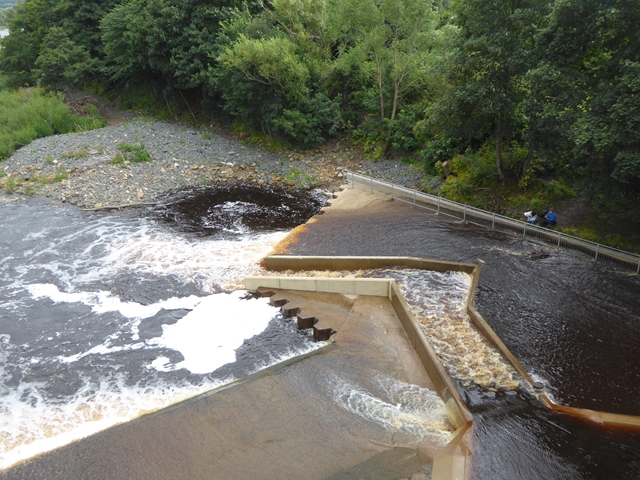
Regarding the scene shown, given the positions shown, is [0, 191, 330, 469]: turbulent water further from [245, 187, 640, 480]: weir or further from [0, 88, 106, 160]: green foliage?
[0, 88, 106, 160]: green foliage

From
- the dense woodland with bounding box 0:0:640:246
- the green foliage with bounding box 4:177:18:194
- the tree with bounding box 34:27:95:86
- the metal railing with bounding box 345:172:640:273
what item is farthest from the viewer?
the tree with bounding box 34:27:95:86

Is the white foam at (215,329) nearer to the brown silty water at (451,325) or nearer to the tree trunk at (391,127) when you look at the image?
the brown silty water at (451,325)

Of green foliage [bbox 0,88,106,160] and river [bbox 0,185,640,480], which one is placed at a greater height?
green foliage [bbox 0,88,106,160]

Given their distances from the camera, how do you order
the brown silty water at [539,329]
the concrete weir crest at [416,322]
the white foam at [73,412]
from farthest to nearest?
the white foam at [73,412]
the concrete weir crest at [416,322]
the brown silty water at [539,329]

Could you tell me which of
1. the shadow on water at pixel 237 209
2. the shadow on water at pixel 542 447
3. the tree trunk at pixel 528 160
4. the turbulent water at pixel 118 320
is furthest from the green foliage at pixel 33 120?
the shadow on water at pixel 542 447

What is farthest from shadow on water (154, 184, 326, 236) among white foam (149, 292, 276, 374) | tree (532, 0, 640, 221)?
tree (532, 0, 640, 221)

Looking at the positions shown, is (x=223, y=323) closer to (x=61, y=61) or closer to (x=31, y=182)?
(x=31, y=182)
